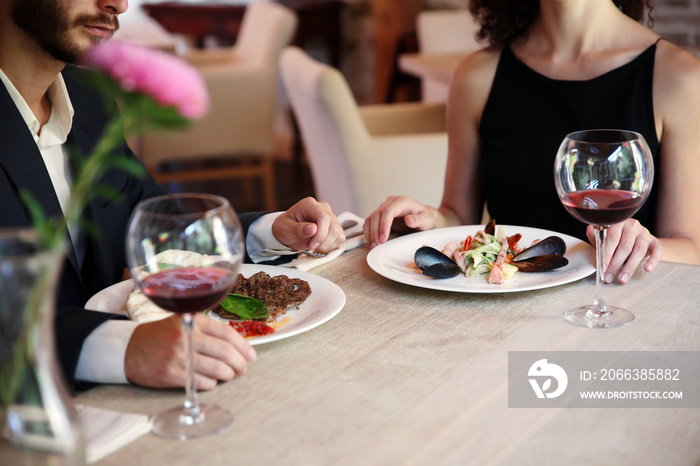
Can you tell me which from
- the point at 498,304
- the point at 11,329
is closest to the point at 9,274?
the point at 11,329

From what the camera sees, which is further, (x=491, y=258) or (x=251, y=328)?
(x=491, y=258)

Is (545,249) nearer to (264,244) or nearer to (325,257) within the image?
(325,257)

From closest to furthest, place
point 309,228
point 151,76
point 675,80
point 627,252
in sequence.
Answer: point 151,76, point 627,252, point 309,228, point 675,80

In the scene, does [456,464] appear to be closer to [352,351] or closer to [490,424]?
[490,424]

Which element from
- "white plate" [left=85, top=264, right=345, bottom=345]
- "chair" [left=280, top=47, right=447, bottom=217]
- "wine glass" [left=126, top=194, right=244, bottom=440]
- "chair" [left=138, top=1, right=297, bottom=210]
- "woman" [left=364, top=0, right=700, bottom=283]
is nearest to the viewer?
"wine glass" [left=126, top=194, right=244, bottom=440]

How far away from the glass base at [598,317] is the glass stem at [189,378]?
520mm

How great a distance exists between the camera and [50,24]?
1.40m

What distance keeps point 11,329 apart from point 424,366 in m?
0.51

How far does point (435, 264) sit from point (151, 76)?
75 cm

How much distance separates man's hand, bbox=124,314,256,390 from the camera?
0.89 meters

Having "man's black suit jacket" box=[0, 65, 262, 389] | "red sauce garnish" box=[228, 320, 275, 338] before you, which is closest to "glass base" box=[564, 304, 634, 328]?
"red sauce garnish" box=[228, 320, 275, 338]

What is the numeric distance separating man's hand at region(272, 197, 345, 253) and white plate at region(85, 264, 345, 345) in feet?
0.33

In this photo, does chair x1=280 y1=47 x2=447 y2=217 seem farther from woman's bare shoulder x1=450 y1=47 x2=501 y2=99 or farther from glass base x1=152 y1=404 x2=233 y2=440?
glass base x1=152 y1=404 x2=233 y2=440

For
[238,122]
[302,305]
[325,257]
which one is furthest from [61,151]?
[238,122]
